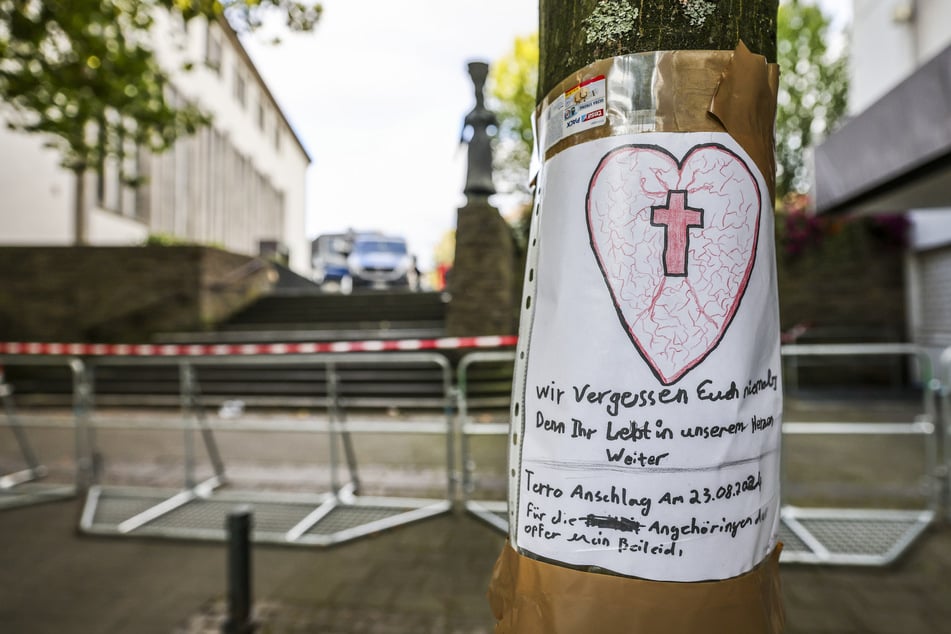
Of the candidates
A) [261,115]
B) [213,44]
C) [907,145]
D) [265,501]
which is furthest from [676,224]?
[261,115]

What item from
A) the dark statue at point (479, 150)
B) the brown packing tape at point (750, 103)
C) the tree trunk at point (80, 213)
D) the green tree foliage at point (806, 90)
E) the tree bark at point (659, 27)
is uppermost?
the green tree foliage at point (806, 90)

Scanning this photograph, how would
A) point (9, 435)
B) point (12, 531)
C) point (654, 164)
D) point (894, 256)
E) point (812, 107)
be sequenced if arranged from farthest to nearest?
point (812, 107)
point (894, 256)
point (9, 435)
point (12, 531)
point (654, 164)

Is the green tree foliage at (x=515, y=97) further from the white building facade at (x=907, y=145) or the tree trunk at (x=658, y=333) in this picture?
the tree trunk at (x=658, y=333)

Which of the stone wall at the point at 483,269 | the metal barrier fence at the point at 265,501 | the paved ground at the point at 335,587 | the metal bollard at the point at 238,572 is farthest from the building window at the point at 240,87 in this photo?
the metal bollard at the point at 238,572

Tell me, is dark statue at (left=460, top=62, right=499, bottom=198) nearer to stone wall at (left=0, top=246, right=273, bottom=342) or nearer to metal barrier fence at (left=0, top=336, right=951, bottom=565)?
metal barrier fence at (left=0, top=336, right=951, bottom=565)

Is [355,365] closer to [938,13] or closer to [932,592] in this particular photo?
[932,592]

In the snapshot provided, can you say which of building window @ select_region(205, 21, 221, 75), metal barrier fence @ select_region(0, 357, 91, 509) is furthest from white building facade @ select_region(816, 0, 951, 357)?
building window @ select_region(205, 21, 221, 75)

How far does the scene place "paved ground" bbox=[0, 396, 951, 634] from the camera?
10.6 ft

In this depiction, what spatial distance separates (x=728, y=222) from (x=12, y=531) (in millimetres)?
5374

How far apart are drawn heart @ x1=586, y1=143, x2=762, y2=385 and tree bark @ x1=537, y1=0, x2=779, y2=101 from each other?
7.9 inches

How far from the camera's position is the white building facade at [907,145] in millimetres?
5059

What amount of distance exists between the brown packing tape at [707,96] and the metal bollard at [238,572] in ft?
8.49

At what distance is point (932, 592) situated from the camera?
3463mm

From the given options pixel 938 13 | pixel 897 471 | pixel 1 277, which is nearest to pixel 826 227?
pixel 938 13
